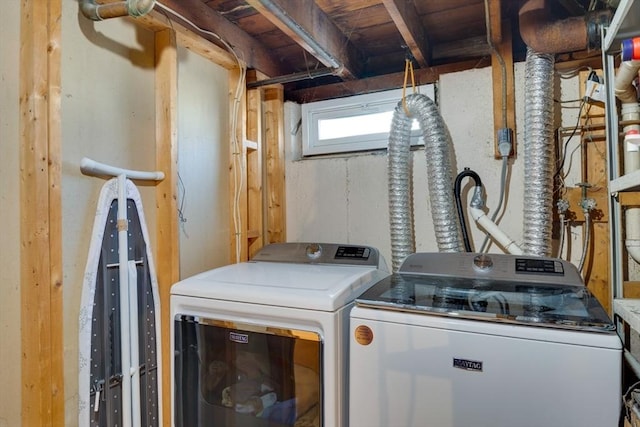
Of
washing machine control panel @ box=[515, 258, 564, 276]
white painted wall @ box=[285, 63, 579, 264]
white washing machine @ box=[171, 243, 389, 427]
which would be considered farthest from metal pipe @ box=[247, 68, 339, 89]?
washing machine control panel @ box=[515, 258, 564, 276]

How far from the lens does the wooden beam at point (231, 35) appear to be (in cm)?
177

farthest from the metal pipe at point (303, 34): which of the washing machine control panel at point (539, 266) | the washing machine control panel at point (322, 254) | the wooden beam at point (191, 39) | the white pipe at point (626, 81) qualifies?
the washing machine control panel at point (539, 266)

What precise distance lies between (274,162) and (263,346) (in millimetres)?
1324

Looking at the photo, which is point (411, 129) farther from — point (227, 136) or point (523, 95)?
point (227, 136)

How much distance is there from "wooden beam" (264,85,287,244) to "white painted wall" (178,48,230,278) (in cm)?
35

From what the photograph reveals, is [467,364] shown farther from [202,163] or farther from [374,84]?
[374,84]

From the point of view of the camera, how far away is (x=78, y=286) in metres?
1.43

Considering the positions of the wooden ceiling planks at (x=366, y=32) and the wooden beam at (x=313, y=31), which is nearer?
the wooden beam at (x=313, y=31)

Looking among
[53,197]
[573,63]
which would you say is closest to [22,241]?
[53,197]

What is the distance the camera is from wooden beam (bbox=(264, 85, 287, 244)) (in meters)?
2.44

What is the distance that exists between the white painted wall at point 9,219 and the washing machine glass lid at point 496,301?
1.19 meters

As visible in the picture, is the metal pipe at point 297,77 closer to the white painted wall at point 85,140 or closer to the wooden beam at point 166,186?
the white painted wall at point 85,140

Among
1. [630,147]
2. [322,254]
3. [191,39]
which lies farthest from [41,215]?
[630,147]

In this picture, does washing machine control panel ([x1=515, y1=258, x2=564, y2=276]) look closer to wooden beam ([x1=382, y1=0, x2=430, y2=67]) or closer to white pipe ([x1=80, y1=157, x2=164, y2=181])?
wooden beam ([x1=382, y1=0, x2=430, y2=67])
